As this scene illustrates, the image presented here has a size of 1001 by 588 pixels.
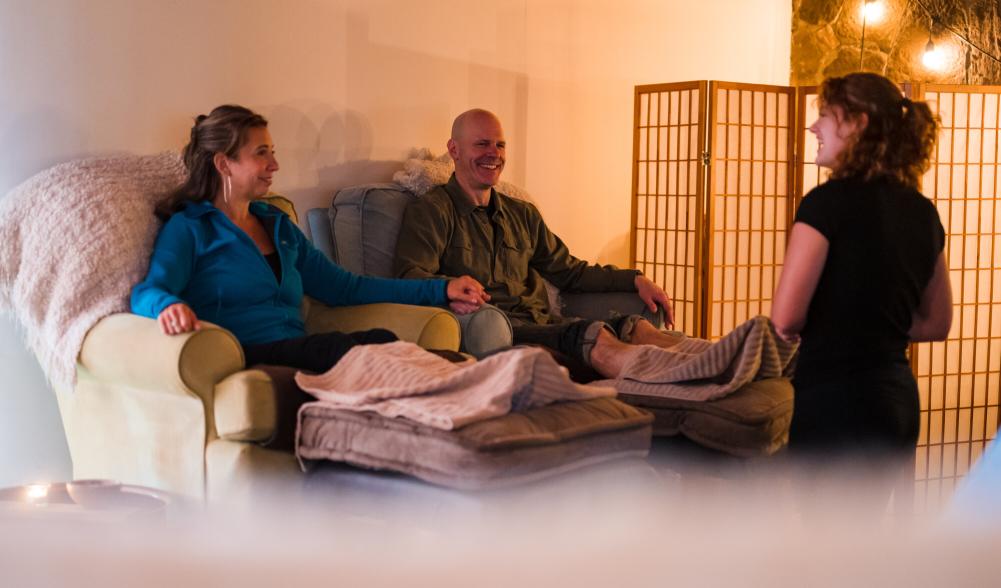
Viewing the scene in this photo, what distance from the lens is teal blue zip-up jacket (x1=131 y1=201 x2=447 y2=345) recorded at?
95.7 inches

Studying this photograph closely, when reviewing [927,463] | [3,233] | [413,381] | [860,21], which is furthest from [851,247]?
[860,21]

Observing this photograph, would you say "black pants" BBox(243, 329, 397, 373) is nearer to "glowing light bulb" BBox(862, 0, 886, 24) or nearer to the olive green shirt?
the olive green shirt

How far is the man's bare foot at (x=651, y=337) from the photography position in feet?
9.95

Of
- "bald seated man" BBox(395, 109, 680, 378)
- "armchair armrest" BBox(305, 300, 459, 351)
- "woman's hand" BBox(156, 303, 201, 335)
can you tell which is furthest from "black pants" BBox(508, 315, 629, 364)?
"woman's hand" BBox(156, 303, 201, 335)

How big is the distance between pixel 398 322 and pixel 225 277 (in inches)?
18.2

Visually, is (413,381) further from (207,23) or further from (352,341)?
(207,23)

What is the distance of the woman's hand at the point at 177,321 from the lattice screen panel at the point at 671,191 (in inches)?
99.0

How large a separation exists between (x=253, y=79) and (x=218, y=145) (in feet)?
2.43

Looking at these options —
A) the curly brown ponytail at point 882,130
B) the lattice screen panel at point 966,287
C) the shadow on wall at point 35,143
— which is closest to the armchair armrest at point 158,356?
the shadow on wall at point 35,143

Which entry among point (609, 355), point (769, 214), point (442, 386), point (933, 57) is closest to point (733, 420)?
point (609, 355)

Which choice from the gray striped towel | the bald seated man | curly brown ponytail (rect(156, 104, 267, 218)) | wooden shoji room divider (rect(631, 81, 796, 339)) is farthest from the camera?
wooden shoji room divider (rect(631, 81, 796, 339))

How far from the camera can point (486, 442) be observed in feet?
6.10

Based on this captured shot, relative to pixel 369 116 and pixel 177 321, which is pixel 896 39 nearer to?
pixel 369 116

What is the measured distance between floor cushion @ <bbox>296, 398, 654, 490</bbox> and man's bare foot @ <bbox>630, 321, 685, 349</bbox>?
0.88 metres
